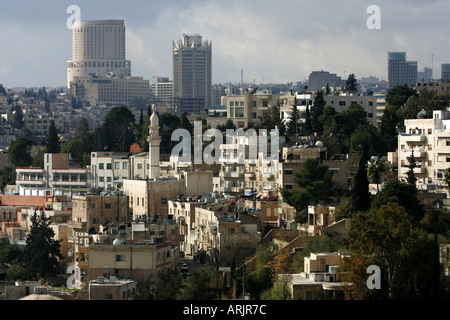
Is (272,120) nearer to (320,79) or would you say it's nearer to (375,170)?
(375,170)

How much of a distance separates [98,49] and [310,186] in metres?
146

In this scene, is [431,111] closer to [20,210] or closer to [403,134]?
[403,134]

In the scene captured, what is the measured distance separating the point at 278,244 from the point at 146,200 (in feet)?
34.9

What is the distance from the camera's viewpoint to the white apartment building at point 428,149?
1826 inches

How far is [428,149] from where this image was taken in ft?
155

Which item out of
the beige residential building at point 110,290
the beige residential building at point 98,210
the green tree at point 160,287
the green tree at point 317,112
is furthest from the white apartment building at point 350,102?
the beige residential building at point 110,290

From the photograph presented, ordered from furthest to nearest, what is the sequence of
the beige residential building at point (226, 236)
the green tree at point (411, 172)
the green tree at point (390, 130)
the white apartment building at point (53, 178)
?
the white apartment building at point (53, 178)
the green tree at point (390, 130)
the green tree at point (411, 172)
the beige residential building at point (226, 236)

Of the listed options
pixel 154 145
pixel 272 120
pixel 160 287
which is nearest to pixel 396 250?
pixel 160 287

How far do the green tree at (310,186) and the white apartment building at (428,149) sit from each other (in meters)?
3.09

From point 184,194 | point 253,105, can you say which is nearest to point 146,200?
point 184,194

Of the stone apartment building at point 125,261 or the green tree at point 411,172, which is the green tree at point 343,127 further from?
the stone apartment building at point 125,261

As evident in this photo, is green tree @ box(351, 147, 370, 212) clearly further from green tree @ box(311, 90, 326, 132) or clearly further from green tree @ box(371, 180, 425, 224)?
green tree @ box(311, 90, 326, 132)

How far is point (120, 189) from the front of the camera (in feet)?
173

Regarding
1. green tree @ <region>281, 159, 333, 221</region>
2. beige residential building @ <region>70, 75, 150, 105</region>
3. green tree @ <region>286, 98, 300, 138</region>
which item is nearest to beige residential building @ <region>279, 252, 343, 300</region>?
green tree @ <region>281, 159, 333, 221</region>
